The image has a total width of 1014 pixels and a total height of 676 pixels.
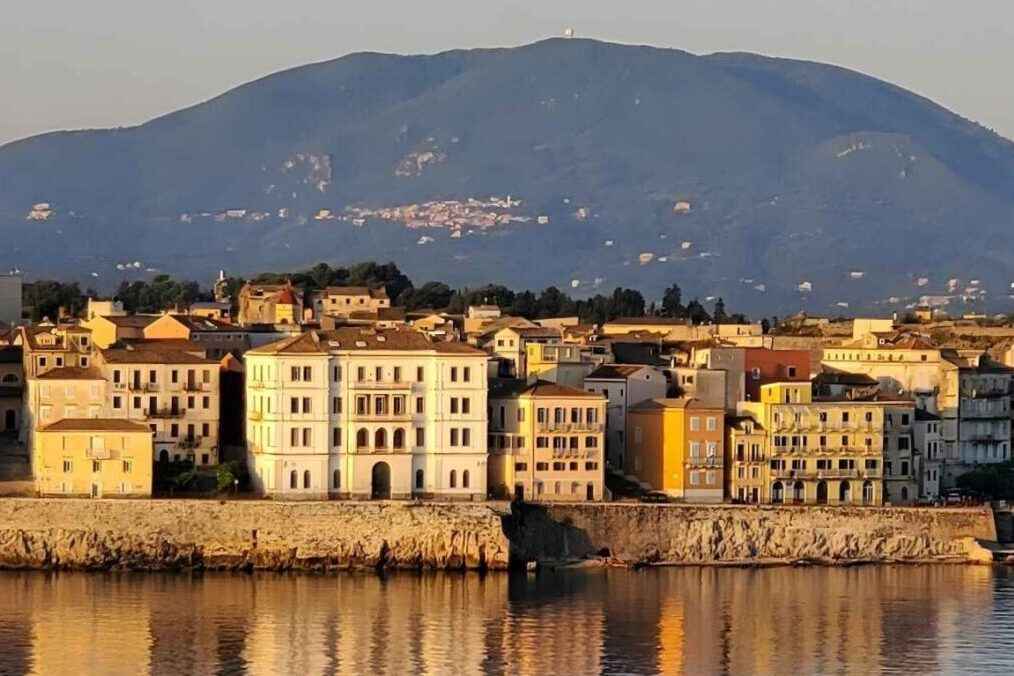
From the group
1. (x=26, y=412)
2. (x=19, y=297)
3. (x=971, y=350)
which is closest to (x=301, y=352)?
(x=26, y=412)

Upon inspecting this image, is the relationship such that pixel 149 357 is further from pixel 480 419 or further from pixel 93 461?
pixel 480 419

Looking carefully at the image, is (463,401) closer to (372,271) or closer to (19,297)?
(19,297)

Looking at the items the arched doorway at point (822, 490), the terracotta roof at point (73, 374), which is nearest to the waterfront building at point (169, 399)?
the terracotta roof at point (73, 374)

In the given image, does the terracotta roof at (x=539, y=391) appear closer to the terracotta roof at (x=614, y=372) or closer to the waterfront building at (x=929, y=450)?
the terracotta roof at (x=614, y=372)

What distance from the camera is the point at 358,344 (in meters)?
58.5

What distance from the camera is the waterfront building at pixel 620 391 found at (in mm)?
62188

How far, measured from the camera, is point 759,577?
56531 millimetres

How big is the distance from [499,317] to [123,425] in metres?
27.8

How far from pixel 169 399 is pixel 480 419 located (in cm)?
640

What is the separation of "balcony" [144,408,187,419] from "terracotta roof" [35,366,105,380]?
1.17 m

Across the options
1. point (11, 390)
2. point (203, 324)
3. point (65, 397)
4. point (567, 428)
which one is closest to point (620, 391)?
point (567, 428)

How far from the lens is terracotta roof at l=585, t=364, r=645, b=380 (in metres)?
63.0

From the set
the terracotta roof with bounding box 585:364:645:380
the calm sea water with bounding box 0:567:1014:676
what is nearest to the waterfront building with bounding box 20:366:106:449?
the calm sea water with bounding box 0:567:1014:676

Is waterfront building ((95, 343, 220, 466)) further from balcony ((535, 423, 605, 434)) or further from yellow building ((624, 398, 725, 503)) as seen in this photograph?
yellow building ((624, 398, 725, 503))
